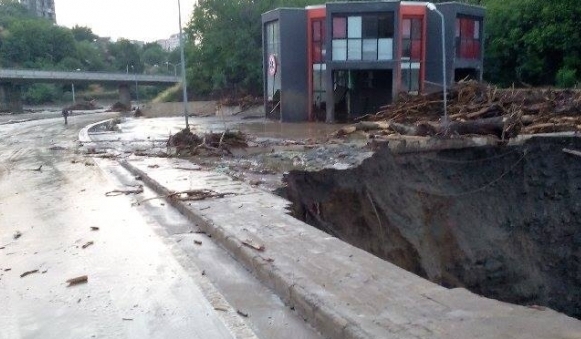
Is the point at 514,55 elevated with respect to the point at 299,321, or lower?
elevated

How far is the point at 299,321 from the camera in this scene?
516 cm

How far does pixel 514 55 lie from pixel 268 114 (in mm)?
18647

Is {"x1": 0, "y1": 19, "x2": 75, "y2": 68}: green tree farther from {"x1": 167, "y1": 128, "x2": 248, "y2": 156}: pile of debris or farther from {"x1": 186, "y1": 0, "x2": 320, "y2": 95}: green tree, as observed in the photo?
{"x1": 167, "y1": 128, "x2": 248, "y2": 156}: pile of debris

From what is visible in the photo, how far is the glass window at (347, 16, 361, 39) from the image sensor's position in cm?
2955

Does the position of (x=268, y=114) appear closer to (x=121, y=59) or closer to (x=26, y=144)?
(x=26, y=144)

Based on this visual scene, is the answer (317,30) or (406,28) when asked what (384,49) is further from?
(317,30)

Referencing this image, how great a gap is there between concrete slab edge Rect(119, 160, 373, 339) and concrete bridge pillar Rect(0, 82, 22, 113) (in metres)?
71.5

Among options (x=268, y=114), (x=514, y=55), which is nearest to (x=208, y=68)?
(x=268, y=114)

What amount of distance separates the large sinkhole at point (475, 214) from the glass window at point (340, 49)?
43.0ft

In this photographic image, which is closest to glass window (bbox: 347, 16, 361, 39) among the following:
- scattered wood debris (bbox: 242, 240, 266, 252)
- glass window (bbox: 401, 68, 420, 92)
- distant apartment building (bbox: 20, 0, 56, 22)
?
glass window (bbox: 401, 68, 420, 92)

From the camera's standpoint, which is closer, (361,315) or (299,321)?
(361,315)

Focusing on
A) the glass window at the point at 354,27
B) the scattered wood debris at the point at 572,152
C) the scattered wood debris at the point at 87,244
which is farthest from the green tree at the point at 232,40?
the scattered wood debris at the point at 87,244

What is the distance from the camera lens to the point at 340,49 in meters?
30.0

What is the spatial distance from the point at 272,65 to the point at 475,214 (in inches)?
781
